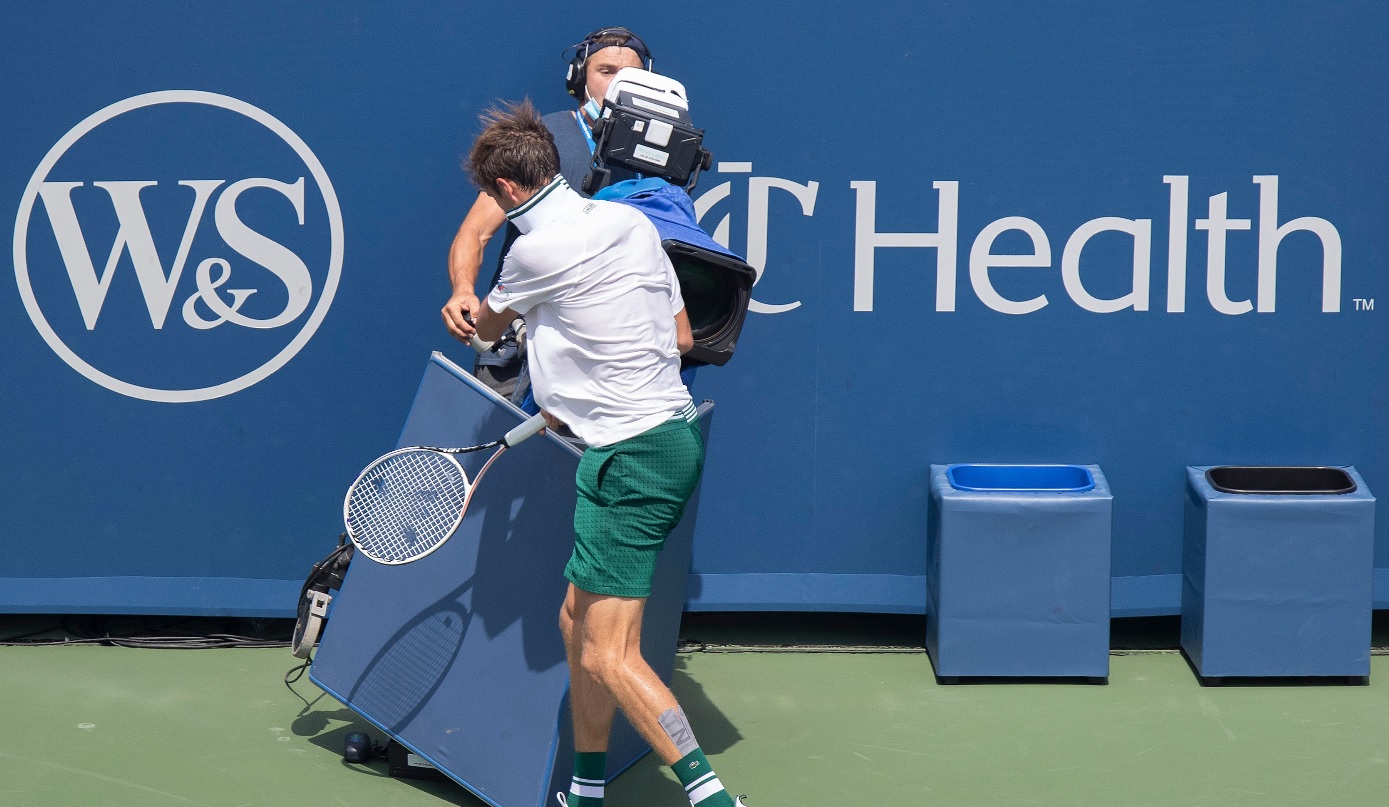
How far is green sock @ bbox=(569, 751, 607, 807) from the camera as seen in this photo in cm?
346

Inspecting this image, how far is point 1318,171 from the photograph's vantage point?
15.0ft

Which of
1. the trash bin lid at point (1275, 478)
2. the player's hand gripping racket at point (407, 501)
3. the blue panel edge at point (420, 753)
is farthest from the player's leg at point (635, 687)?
the trash bin lid at point (1275, 478)

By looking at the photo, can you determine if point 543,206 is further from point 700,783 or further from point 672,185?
point 700,783

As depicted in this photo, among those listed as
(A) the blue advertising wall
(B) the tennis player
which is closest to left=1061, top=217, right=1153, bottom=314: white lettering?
(A) the blue advertising wall

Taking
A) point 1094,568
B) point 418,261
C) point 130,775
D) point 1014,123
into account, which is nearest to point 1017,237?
point 1014,123

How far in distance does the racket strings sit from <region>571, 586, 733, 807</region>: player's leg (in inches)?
14.4

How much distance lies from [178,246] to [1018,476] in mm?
2654

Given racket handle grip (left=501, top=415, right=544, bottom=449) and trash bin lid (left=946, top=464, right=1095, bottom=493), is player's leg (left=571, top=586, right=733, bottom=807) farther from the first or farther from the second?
trash bin lid (left=946, top=464, right=1095, bottom=493)

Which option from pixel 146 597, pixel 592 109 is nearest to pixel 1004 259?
pixel 592 109

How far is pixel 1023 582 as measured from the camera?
4.39m

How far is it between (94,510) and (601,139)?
2.20 meters

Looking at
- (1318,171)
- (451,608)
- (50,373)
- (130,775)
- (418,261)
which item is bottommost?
(130,775)

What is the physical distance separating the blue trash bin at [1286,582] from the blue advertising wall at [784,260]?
0.33 meters

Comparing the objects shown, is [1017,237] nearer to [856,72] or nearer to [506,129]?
[856,72]
